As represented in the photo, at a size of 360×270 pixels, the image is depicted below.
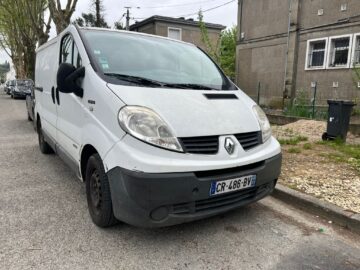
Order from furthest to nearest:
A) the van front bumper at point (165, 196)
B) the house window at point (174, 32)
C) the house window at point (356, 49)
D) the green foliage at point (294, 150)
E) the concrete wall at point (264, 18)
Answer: the house window at point (174, 32) < the concrete wall at point (264, 18) < the house window at point (356, 49) < the green foliage at point (294, 150) < the van front bumper at point (165, 196)

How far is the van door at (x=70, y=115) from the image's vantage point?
337 cm

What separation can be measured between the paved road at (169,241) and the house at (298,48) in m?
9.99

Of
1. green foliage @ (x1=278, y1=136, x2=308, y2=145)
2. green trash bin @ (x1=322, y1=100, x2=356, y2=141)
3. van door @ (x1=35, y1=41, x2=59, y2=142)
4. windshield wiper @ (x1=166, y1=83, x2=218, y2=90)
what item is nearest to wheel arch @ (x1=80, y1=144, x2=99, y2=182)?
windshield wiper @ (x1=166, y1=83, x2=218, y2=90)

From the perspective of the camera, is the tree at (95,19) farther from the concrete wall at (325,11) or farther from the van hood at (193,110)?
the van hood at (193,110)

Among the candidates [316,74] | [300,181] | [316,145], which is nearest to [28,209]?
[300,181]

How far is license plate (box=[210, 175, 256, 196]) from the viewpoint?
8.54ft

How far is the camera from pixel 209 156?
261cm

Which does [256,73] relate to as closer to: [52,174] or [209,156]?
[52,174]

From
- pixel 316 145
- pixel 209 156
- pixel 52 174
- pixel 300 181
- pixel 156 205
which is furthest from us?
pixel 316 145

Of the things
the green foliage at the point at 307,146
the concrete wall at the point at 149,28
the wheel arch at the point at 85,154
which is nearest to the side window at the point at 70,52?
the wheel arch at the point at 85,154

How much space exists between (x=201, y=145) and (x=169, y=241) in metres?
0.96

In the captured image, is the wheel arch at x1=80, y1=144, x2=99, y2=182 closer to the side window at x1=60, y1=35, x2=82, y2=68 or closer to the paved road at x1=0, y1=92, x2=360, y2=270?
the paved road at x1=0, y1=92, x2=360, y2=270

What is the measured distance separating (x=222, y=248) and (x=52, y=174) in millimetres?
3101

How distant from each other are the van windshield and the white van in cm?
1
